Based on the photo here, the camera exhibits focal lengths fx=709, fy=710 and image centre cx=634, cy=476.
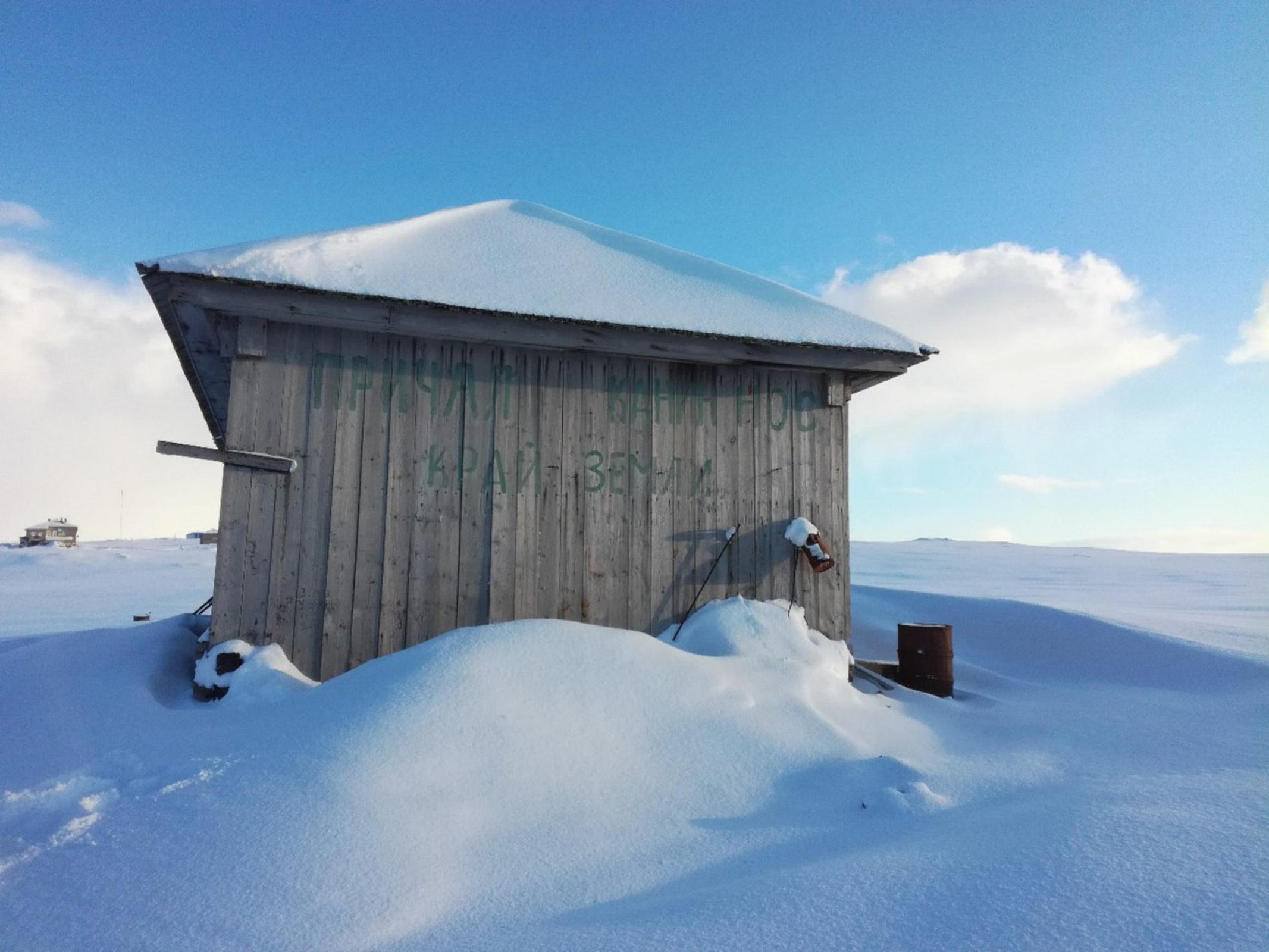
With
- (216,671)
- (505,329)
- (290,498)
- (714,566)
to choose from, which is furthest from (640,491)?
(216,671)

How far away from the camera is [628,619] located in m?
5.74

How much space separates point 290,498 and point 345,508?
0.37m

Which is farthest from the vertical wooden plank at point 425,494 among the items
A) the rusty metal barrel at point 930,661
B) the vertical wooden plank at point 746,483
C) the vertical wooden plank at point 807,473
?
the rusty metal barrel at point 930,661

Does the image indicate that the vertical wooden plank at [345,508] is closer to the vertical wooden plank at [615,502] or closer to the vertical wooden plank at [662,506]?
the vertical wooden plank at [615,502]

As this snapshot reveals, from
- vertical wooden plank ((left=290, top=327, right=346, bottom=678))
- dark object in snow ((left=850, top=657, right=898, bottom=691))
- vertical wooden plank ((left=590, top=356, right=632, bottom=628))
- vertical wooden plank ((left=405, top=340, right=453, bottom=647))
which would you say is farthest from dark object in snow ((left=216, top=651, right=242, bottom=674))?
dark object in snow ((left=850, top=657, right=898, bottom=691))

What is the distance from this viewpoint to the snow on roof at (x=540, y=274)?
496cm

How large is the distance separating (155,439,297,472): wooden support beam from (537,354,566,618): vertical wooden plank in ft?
5.97

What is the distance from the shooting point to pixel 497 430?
553cm

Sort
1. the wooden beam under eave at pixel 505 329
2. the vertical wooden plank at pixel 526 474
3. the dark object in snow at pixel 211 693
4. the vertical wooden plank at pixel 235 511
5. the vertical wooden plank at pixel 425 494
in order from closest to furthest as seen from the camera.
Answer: the dark object in snow at pixel 211 693 < the wooden beam under eave at pixel 505 329 < the vertical wooden plank at pixel 235 511 < the vertical wooden plank at pixel 425 494 < the vertical wooden plank at pixel 526 474

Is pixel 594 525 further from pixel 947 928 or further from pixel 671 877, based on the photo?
pixel 947 928

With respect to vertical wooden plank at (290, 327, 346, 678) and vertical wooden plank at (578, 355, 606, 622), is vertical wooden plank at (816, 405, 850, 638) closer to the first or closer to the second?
vertical wooden plank at (578, 355, 606, 622)

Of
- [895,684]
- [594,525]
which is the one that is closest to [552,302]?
[594,525]

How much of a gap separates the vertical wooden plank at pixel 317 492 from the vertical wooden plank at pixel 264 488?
185mm

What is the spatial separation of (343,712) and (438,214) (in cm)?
488
